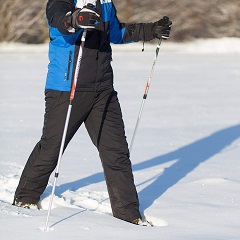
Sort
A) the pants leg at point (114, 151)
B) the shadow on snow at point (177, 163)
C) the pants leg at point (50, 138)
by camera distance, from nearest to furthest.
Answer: the pants leg at point (50, 138)
the pants leg at point (114, 151)
the shadow on snow at point (177, 163)

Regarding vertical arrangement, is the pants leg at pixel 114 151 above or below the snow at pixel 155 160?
above

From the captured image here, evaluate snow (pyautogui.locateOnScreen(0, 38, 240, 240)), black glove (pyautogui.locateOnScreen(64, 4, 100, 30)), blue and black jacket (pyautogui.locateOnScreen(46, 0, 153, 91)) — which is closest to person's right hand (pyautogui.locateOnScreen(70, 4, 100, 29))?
black glove (pyautogui.locateOnScreen(64, 4, 100, 30))

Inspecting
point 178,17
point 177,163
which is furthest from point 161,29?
point 178,17

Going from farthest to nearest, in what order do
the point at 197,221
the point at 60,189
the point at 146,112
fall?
the point at 146,112 → the point at 60,189 → the point at 197,221

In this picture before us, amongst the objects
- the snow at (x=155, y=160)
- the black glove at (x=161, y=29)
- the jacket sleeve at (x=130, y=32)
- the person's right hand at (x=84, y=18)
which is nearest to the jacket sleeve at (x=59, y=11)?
the person's right hand at (x=84, y=18)

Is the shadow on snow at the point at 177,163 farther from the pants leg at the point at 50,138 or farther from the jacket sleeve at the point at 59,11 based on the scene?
the jacket sleeve at the point at 59,11

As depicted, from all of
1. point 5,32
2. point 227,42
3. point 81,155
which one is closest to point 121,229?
point 81,155

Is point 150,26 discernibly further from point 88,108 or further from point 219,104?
point 219,104

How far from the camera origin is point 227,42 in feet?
64.1

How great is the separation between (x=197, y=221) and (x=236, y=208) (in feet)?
1.64

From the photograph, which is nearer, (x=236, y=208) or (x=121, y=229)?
(x=121, y=229)

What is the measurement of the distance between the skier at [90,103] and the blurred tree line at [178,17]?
18804 millimetres

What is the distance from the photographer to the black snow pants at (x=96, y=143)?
4.88 meters

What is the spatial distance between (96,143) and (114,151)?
0.13 m
